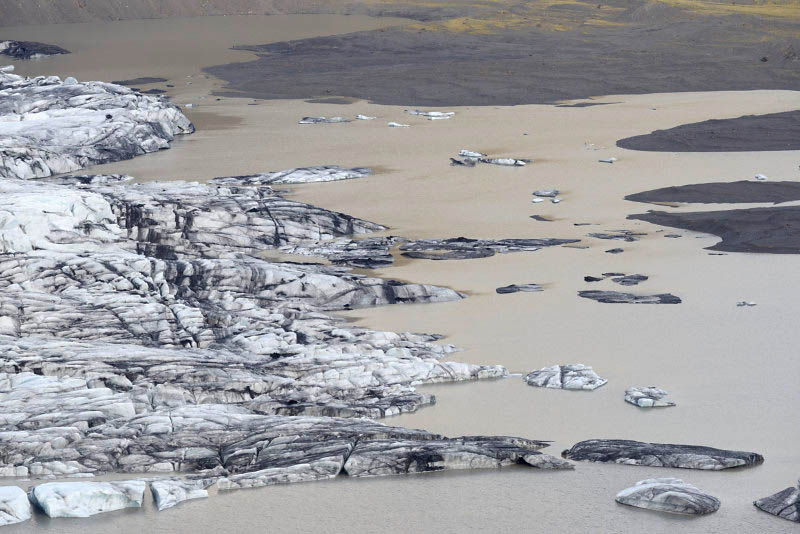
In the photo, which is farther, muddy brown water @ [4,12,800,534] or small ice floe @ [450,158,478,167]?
small ice floe @ [450,158,478,167]

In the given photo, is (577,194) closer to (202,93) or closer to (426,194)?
(426,194)

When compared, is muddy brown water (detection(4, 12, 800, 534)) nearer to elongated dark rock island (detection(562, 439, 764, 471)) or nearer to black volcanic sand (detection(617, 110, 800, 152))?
elongated dark rock island (detection(562, 439, 764, 471))

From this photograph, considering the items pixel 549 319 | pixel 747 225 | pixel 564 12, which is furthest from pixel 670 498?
pixel 564 12

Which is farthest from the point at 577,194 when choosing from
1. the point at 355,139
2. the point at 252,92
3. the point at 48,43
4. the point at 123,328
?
the point at 48,43

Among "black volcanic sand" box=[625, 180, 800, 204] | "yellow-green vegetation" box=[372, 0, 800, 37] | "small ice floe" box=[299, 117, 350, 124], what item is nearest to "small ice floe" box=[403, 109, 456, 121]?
"small ice floe" box=[299, 117, 350, 124]

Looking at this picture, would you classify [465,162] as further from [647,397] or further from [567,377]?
[647,397]

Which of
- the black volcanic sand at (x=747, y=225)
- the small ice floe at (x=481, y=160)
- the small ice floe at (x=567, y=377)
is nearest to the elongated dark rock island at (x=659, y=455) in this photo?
the small ice floe at (x=567, y=377)
